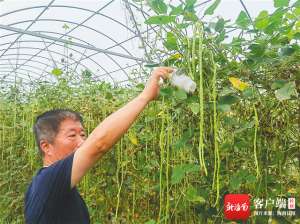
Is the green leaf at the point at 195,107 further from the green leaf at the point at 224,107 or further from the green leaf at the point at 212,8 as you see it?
the green leaf at the point at 212,8

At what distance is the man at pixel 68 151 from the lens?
1428mm

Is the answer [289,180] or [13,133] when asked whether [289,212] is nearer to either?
[289,180]

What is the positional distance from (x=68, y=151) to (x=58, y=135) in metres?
0.08

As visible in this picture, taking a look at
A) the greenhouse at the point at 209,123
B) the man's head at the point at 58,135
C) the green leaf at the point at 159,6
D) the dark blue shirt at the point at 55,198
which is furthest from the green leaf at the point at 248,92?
the man's head at the point at 58,135

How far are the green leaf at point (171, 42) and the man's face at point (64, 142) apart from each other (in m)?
0.65

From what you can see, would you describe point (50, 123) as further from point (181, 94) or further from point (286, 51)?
point (286, 51)

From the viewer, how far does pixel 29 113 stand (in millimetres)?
3115

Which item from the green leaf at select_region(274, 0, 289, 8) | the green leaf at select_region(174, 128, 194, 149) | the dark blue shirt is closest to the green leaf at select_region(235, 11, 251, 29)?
the green leaf at select_region(274, 0, 289, 8)

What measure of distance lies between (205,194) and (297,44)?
0.58 m

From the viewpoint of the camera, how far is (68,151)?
1.81m

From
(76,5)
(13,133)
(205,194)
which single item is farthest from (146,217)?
(76,5)

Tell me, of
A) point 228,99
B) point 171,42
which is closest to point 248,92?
point 228,99

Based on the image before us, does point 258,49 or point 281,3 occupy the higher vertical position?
point 281,3

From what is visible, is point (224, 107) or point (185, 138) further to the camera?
point (185, 138)
